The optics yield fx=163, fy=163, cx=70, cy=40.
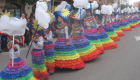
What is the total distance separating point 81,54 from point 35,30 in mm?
2203

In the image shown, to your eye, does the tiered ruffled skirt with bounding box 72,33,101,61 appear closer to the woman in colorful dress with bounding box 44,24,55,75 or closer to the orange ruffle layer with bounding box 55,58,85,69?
the orange ruffle layer with bounding box 55,58,85,69

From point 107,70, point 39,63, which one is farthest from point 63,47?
A: point 107,70

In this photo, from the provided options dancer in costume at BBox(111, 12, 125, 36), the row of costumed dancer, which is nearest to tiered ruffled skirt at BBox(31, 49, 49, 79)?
the row of costumed dancer

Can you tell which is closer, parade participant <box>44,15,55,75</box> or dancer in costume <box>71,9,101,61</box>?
parade participant <box>44,15,55,75</box>

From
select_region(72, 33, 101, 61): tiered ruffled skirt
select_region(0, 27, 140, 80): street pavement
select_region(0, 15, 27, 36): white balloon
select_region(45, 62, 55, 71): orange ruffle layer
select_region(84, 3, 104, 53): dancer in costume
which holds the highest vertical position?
select_region(0, 15, 27, 36): white balloon

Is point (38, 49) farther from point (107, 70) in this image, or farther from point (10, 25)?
point (107, 70)

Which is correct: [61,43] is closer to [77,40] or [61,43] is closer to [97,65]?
[77,40]

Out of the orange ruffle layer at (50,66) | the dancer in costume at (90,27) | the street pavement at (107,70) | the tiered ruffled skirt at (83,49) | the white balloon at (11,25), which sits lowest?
the street pavement at (107,70)

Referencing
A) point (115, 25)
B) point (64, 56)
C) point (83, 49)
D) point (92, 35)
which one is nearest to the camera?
point (64, 56)

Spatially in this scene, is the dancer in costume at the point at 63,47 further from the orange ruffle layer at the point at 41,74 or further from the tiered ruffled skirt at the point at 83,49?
the orange ruffle layer at the point at 41,74

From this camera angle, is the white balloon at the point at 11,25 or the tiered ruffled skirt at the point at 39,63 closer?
the white balloon at the point at 11,25

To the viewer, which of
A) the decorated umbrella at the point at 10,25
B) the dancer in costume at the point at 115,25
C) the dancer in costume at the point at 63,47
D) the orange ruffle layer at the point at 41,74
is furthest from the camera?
the dancer in costume at the point at 115,25

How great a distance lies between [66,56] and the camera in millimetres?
4969

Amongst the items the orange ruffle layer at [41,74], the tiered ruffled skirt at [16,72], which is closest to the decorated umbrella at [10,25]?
the tiered ruffled skirt at [16,72]
